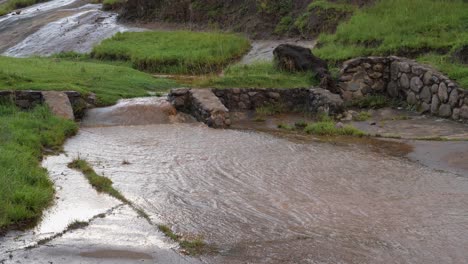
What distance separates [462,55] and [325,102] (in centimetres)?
357

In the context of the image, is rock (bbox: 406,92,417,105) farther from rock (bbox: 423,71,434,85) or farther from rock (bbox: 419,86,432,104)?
rock (bbox: 423,71,434,85)

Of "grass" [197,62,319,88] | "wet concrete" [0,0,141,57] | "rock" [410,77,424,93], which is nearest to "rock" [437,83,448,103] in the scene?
"rock" [410,77,424,93]

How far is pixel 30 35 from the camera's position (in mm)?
27094

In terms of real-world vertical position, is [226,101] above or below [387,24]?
below

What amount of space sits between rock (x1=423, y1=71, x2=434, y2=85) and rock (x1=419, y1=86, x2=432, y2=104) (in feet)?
0.40

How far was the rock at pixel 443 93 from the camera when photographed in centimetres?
1199

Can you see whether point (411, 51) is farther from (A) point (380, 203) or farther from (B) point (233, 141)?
(A) point (380, 203)

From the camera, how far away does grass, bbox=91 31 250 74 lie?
63.7ft

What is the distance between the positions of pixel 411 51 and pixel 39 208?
1186 centimetres

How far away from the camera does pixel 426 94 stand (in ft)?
41.5

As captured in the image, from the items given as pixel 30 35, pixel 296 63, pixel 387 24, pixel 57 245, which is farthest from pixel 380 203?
pixel 30 35

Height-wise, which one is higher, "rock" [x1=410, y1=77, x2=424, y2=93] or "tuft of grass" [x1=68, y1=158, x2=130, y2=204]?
"tuft of grass" [x1=68, y1=158, x2=130, y2=204]

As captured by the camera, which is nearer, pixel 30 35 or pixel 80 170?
pixel 80 170

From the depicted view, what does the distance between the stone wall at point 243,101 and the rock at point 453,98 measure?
A: 2205mm
